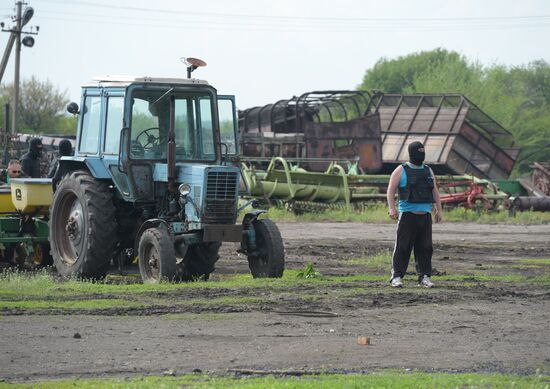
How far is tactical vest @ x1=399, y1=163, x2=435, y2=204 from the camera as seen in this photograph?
48.2ft

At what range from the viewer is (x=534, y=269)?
17.9m

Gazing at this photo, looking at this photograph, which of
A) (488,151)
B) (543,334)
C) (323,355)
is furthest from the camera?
(488,151)

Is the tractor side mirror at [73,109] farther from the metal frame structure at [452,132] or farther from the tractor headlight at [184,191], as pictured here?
the metal frame structure at [452,132]

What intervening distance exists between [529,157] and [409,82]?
32.6 m

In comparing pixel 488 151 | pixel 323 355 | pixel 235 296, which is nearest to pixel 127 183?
pixel 235 296

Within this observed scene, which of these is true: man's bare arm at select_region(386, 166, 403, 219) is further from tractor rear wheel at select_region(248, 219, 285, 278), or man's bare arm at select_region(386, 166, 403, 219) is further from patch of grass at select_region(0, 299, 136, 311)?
patch of grass at select_region(0, 299, 136, 311)

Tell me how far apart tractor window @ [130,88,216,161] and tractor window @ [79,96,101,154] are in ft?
2.30

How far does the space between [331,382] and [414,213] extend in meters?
6.54

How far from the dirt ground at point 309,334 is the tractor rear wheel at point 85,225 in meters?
2.18

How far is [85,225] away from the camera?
51.0 ft

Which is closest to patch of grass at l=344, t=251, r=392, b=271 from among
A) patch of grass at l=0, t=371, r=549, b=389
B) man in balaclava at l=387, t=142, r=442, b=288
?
man in balaclava at l=387, t=142, r=442, b=288

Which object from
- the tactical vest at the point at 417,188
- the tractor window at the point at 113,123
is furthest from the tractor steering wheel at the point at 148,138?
the tactical vest at the point at 417,188

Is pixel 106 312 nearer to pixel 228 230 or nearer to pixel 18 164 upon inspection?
pixel 228 230

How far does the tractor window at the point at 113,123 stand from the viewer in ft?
50.7
